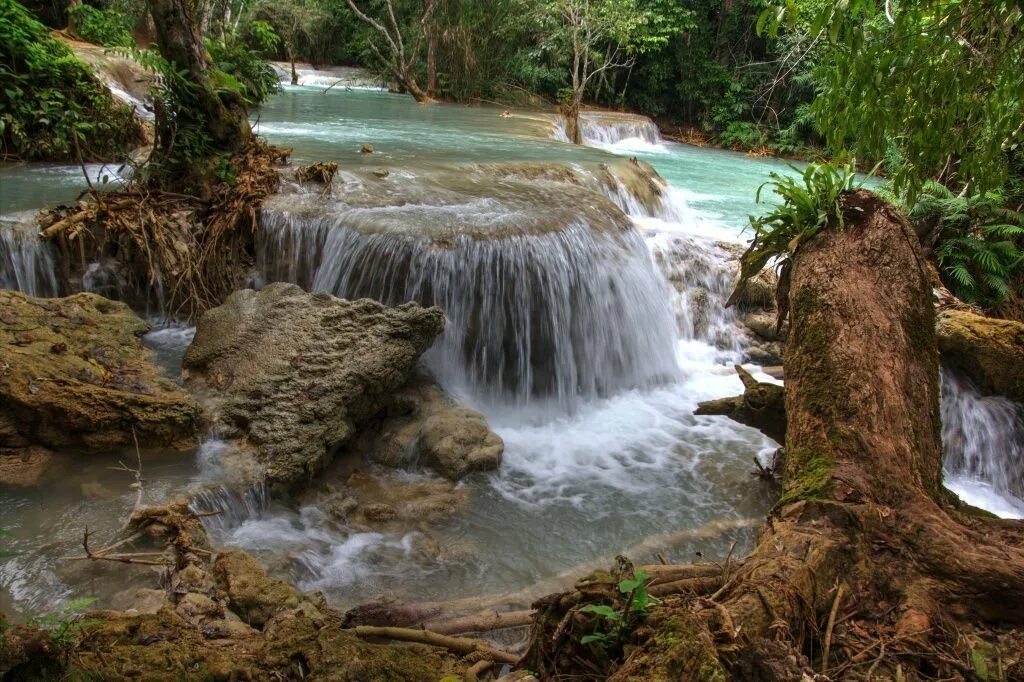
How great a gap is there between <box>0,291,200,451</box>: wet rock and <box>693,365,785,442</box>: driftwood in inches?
149

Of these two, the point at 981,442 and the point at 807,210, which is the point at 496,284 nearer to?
the point at 807,210

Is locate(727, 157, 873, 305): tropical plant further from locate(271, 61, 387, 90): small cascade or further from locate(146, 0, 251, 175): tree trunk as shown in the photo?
locate(271, 61, 387, 90): small cascade

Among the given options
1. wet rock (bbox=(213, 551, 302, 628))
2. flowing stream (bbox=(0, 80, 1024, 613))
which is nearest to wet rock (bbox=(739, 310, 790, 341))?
flowing stream (bbox=(0, 80, 1024, 613))

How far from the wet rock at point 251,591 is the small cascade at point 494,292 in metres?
3.27

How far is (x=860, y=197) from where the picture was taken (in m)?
3.84

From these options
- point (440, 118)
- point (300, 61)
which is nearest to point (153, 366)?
point (440, 118)

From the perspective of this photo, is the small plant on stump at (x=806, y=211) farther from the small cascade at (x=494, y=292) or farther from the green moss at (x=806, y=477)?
the small cascade at (x=494, y=292)

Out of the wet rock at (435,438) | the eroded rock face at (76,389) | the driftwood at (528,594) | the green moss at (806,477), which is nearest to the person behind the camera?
the driftwood at (528,594)

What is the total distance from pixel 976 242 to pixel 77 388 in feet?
31.8

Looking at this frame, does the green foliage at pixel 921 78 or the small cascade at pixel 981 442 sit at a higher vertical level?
the green foliage at pixel 921 78

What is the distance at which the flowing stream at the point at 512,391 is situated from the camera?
4.17 metres

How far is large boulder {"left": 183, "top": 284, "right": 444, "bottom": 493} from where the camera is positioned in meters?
4.88

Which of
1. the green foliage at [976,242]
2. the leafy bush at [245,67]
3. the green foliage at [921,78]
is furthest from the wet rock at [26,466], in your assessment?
the green foliage at [976,242]

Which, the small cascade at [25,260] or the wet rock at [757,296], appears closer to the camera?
the small cascade at [25,260]
